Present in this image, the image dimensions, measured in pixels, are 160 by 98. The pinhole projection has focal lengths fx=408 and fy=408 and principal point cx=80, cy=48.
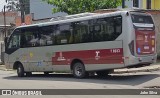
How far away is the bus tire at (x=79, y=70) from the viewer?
64.0 feet

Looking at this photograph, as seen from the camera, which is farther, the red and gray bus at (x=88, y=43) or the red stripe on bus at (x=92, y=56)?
the red stripe on bus at (x=92, y=56)

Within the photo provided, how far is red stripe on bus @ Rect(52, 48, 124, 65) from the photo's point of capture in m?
17.6

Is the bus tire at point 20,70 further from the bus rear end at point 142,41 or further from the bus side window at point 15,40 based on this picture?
the bus rear end at point 142,41

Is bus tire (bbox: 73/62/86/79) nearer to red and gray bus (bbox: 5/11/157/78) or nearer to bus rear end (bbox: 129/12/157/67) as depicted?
red and gray bus (bbox: 5/11/157/78)

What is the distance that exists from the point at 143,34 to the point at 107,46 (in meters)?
1.66

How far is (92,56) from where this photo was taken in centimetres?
1894

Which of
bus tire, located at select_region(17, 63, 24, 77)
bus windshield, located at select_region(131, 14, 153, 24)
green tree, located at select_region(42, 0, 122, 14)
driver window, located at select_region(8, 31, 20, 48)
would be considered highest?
green tree, located at select_region(42, 0, 122, 14)

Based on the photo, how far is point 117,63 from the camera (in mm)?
17656

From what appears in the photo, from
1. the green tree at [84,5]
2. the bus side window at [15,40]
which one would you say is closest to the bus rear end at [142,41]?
the bus side window at [15,40]

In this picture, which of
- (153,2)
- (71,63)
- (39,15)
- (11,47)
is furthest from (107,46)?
(39,15)

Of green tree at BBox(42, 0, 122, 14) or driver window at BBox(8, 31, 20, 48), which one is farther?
green tree at BBox(42, 0, 122, 14)

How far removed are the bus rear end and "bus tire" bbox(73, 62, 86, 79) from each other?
2.93 m

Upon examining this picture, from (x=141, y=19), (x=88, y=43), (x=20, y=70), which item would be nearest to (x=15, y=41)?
(x=20, y=70)

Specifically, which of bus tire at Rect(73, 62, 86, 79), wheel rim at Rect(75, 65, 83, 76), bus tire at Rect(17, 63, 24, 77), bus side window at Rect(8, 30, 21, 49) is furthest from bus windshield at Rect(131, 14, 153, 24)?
bus tire at Rect(17, 63, 24, 77)
